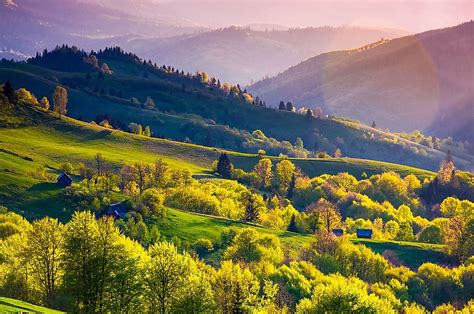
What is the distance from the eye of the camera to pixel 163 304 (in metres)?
65.1

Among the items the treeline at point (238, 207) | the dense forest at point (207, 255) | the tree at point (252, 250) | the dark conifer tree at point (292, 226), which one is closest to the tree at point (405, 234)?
the treeline at point (238, 207)

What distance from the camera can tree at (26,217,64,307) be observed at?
232 feet

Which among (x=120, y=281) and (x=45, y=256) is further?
(x=45, y=256)

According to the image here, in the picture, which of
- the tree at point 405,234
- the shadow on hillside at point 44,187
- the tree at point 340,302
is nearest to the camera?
the tree at point 340,302

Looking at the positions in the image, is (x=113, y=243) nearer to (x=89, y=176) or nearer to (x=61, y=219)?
(x=61, y=219)

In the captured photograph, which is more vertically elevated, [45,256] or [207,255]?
[45,256]

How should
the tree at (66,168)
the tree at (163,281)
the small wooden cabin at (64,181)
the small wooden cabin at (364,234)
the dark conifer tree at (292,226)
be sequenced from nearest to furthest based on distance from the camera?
the tree at (163,281)
the small wooden cabin at (64,181)
the dark conifer tree at (292,226)
the small wooden cabin at (364,234)
the tree at (66,168)

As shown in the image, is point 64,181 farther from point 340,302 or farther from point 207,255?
point 340,302

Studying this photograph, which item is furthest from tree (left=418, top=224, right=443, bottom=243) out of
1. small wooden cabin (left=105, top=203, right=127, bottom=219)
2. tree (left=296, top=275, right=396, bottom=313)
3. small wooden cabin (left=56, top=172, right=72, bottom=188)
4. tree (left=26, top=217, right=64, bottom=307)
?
tree (left=26, top=217, right=64, bottom=307)

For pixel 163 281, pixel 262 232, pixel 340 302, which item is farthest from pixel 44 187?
pixel 340 302

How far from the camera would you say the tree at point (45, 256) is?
232 ft

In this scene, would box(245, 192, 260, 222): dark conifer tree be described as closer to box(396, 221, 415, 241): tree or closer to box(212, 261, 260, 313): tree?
box(396, 221, 415, 241): tree

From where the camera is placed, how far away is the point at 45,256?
234ft

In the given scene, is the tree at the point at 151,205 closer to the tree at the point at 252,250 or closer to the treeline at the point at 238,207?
the treeline at the point at 238,207
